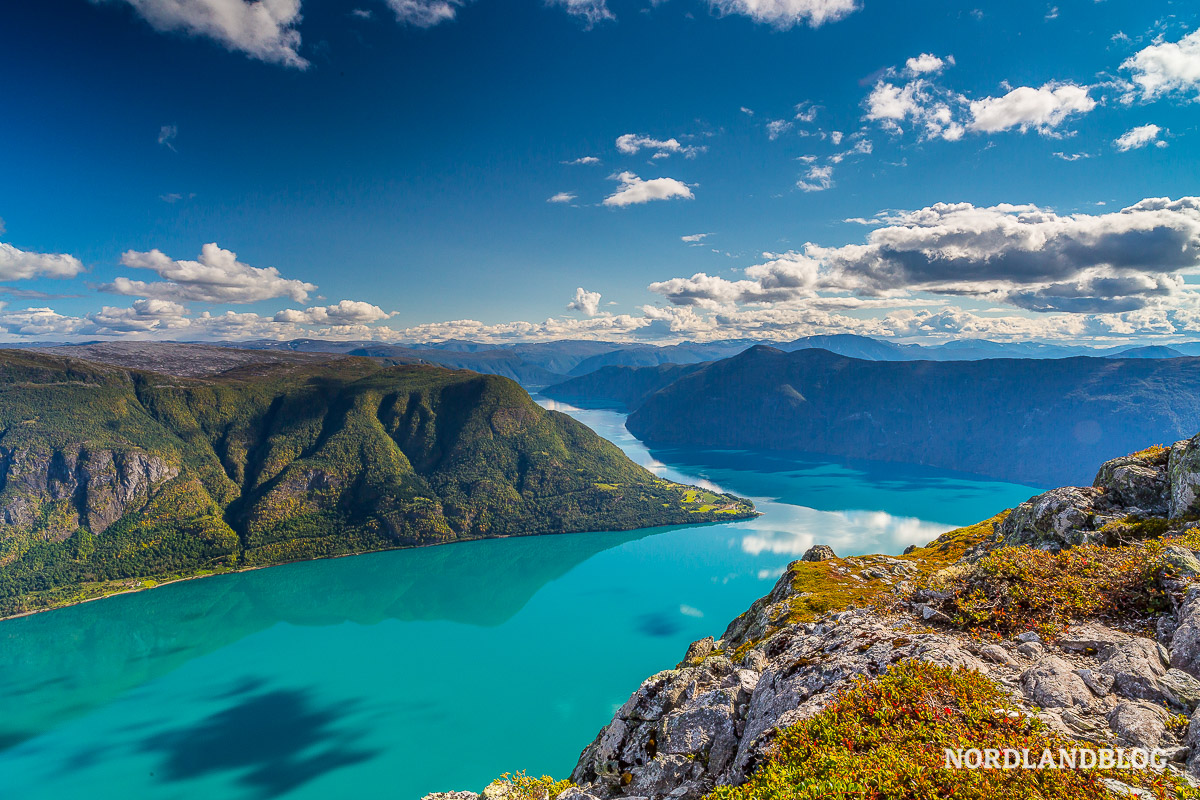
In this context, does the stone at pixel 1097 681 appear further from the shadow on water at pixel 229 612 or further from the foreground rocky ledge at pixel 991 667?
the shadow on water at pixel 229 612

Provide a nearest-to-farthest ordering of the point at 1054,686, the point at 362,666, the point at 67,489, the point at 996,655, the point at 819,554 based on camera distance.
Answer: the point at 1054,686 → the point at 996,655 → the point at 819,554 → the point at 362,666 → the point at 67,489

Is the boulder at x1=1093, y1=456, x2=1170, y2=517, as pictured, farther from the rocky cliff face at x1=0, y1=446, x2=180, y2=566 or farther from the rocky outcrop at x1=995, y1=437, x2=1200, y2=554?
the rocky cliff face at x1=0, y1=446, x2=180, y2=566

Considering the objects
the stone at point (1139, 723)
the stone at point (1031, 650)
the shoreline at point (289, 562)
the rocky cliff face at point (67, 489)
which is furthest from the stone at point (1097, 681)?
the rocky cliff face at point (67, 489)

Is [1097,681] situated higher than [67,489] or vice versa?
[1097,681]

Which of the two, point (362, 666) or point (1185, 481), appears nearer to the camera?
point (1185, 481)

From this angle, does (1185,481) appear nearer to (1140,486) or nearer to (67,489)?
(1140,486)

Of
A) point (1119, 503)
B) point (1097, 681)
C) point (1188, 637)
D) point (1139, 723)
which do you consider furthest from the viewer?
point (1119, 503)

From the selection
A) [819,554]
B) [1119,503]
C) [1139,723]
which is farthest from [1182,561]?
[819,554]
